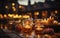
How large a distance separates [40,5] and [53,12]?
7791 mm

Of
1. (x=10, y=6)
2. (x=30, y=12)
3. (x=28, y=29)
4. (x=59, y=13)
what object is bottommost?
(x=28, y=29)

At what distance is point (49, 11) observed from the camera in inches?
1597

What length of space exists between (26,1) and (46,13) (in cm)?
1929

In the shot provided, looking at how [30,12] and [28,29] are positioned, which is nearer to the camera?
[28,29]

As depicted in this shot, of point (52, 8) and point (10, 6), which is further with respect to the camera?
point (10, 6)

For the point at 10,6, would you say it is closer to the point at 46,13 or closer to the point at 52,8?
the point at 46,13

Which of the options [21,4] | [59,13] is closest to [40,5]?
[59,13]

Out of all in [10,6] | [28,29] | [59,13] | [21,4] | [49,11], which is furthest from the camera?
[21,4]

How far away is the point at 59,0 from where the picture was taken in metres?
44.6

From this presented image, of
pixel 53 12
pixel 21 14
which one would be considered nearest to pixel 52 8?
pixel 53 12

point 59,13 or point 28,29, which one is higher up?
point 59,13

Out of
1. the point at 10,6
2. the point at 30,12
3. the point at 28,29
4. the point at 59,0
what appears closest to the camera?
the point at 28,29

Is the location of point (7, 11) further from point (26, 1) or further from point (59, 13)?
point (59, 13)

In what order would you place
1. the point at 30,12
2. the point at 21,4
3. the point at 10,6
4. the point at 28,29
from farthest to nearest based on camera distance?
the point at 21,4, the point at 10,6, the point at 30,12, the point at 28,29
